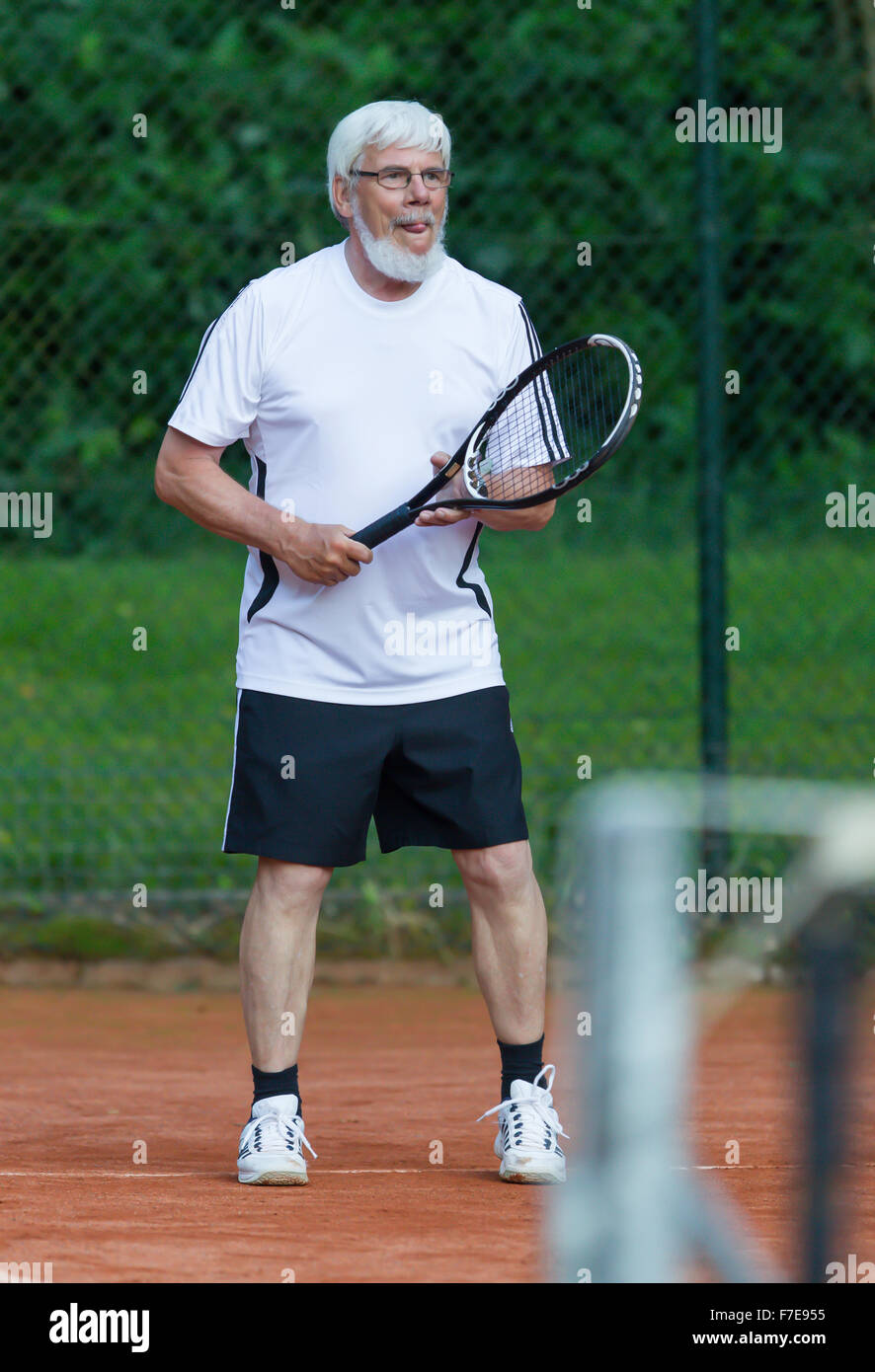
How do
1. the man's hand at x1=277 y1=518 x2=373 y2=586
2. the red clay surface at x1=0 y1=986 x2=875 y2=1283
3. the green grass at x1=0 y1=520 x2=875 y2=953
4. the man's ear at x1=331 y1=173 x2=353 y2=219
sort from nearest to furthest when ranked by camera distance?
the red clay surface at x1=0 y1=986 x2=875 y2=1283
the man's hand at x1=277 y1=518 x2=373 y2=586
the man's ear at x1=331 y1=173 x2=353 y2=219
the green grass at x1=0 y1=520 x2=875 y2=953

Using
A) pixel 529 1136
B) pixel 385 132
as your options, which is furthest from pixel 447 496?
pixel 529 1136

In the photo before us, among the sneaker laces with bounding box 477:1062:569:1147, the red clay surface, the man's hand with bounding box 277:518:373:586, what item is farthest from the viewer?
the sneaker laces with bounding box 477:1062:569:1147

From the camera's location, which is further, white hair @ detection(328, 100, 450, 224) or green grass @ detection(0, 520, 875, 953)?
green grass @ detection(0, 520, 875, 953)

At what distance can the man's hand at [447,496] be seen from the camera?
366cm

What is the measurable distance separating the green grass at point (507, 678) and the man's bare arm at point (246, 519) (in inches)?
99.7

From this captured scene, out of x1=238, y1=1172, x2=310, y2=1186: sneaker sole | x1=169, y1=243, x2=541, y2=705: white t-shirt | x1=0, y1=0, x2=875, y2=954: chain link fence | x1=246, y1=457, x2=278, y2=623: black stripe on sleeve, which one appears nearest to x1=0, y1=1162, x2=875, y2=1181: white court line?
x1=238, y1=1172, x2=310, y2=1186: sneaker sole

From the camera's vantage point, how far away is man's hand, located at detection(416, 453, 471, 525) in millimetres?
3656

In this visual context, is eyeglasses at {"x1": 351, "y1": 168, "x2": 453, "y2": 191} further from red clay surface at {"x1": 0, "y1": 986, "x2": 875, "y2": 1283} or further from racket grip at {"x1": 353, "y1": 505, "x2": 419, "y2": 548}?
red clay surface at {"x1": 0, "y1": 986, "x2": 875, "y2": 1283}

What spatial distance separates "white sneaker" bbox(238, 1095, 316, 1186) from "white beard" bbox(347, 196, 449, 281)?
60.4 inches

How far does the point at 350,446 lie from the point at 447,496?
0.21 metres

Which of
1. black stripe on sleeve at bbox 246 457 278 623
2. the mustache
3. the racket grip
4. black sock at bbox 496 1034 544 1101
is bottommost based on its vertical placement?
black sock at bbox 496 1034 544 1101

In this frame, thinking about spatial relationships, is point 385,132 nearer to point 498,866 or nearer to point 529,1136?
→ point 498,866
